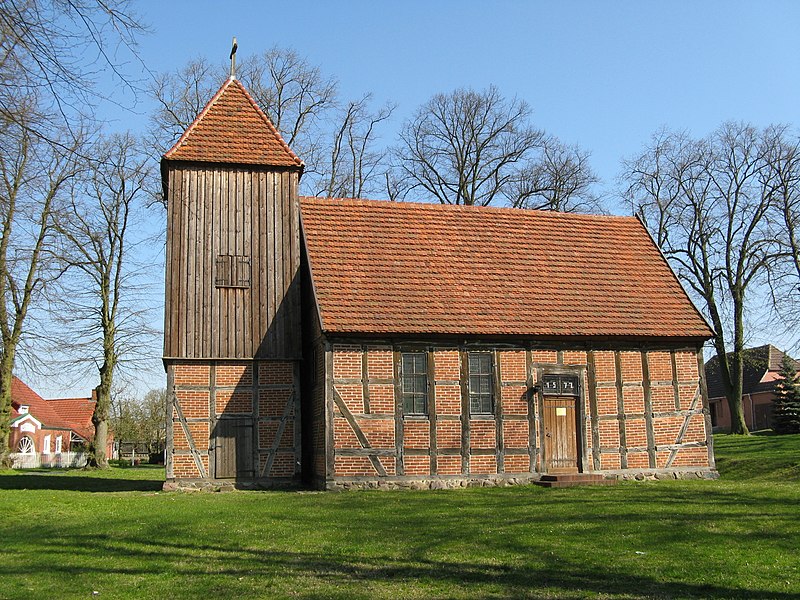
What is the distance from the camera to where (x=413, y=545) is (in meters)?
10.2

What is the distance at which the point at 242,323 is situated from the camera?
19.2 m

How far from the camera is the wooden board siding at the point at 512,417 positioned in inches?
705

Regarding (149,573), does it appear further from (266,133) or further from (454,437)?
(266,133)

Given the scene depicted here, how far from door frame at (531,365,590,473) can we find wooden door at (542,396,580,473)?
0.31ft

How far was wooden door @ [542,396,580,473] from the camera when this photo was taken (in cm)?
1925

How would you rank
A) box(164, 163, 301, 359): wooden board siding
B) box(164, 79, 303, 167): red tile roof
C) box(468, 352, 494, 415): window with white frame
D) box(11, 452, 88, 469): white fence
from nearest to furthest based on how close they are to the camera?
1. box(468, 352, 494, 415): window with white frame
2. box(164, 163, 301, 359): wooden board siding
3. box(164, 79, 303, 167): red tile roof
4. box(11, 452, 88, 469): white fence

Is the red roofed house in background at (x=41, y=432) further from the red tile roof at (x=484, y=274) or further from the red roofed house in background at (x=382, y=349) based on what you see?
the red tile roof at (x=484, y=274)

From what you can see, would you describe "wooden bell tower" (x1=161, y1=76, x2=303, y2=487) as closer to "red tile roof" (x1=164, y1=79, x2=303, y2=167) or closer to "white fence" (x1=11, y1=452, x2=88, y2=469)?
"red tile roof" (x1=164, y1=79, x2=303, y2=167)

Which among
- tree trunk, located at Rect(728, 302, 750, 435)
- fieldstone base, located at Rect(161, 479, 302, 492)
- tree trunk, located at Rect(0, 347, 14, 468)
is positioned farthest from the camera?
tree trunk, located at Rect(728, 302, 750, 435)

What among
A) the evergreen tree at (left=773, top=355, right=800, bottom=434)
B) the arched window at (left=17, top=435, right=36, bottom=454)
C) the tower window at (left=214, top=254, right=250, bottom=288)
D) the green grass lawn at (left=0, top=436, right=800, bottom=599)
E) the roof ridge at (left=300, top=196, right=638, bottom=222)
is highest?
the roof ridge at (left=300, top=196, right=638, bottom=222)

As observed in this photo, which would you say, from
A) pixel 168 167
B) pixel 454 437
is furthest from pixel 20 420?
pixel 454 437

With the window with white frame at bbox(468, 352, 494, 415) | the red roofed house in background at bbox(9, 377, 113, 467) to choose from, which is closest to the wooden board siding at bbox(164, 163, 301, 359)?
the window with white frame at bbox(468, 352, 494, 415)

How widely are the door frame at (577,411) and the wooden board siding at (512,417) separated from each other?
0.08ft

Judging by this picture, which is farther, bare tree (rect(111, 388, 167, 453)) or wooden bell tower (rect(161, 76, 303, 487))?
bare tree (rect(111, 388, 167, 453))
